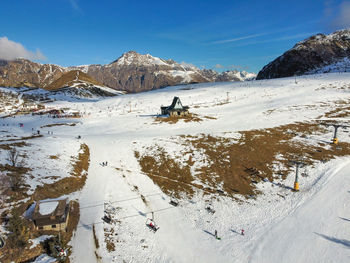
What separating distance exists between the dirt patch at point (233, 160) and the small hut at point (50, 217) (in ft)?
55.2

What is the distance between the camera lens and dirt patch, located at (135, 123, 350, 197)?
125 feet

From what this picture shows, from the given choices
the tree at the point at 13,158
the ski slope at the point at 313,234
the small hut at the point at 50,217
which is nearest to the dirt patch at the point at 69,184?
the small hut at the point at 50,217

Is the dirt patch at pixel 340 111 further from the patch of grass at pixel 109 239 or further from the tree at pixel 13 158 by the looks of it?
the tree at pixel 13 158

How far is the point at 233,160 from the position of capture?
149 ft

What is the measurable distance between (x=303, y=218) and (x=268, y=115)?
5885 centimetres

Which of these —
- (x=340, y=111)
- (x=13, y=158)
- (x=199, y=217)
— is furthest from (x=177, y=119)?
(x=340, y=111)

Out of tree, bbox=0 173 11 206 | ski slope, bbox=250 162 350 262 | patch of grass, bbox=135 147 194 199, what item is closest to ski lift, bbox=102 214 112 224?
patch of grass, bbox=135 147 194 199

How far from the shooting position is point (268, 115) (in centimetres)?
8094

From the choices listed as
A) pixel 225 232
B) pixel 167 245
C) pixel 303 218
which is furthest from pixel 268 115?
pixel 167 245

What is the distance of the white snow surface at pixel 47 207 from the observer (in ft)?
77.7

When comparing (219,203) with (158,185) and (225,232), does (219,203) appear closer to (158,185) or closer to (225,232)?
(225,232)

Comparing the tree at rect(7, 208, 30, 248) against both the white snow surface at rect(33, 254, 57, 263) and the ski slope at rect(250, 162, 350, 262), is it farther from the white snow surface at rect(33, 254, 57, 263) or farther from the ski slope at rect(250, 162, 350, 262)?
the ski slope at rect(250, 162, 350, 262)

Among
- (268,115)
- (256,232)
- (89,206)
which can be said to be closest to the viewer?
(256,232)

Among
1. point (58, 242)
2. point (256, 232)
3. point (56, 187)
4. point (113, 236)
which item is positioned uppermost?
point (56, 187)
